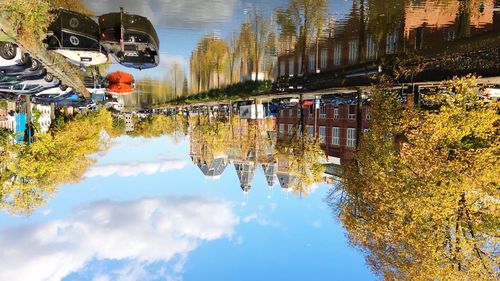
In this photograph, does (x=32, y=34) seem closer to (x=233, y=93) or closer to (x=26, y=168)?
(x=26, y=168)

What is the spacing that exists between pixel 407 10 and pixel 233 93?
18689 mm

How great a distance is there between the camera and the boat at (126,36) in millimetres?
20516

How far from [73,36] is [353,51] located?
20.0 metres

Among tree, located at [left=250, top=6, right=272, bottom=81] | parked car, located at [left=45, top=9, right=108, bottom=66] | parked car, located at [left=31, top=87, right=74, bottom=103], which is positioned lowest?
parked car, located at [left=31, top=87, right=74, bottom=103]

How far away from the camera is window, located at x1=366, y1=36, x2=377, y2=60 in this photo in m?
27.9

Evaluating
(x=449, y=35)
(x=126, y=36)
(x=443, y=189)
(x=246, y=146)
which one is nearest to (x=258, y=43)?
(x=126, y=36)

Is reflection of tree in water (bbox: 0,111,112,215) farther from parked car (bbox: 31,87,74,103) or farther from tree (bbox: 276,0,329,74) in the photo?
tree (bbox: 276,0,329,74)

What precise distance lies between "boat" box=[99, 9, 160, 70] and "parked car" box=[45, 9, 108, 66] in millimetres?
531

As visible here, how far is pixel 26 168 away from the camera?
1015 inches

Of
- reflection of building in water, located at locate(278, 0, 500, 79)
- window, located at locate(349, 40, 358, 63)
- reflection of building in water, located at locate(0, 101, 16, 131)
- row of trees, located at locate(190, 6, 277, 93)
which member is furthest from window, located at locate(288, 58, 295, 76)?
reflection of building in water, located at locate(0, 101, 16, 131)

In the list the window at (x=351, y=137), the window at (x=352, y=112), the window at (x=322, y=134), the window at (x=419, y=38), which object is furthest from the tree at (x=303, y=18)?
the window at (x=322, y=134)

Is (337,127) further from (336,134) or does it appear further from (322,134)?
(322,134)

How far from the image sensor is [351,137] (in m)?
41.5

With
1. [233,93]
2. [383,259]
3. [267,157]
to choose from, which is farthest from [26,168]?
[267,157]
